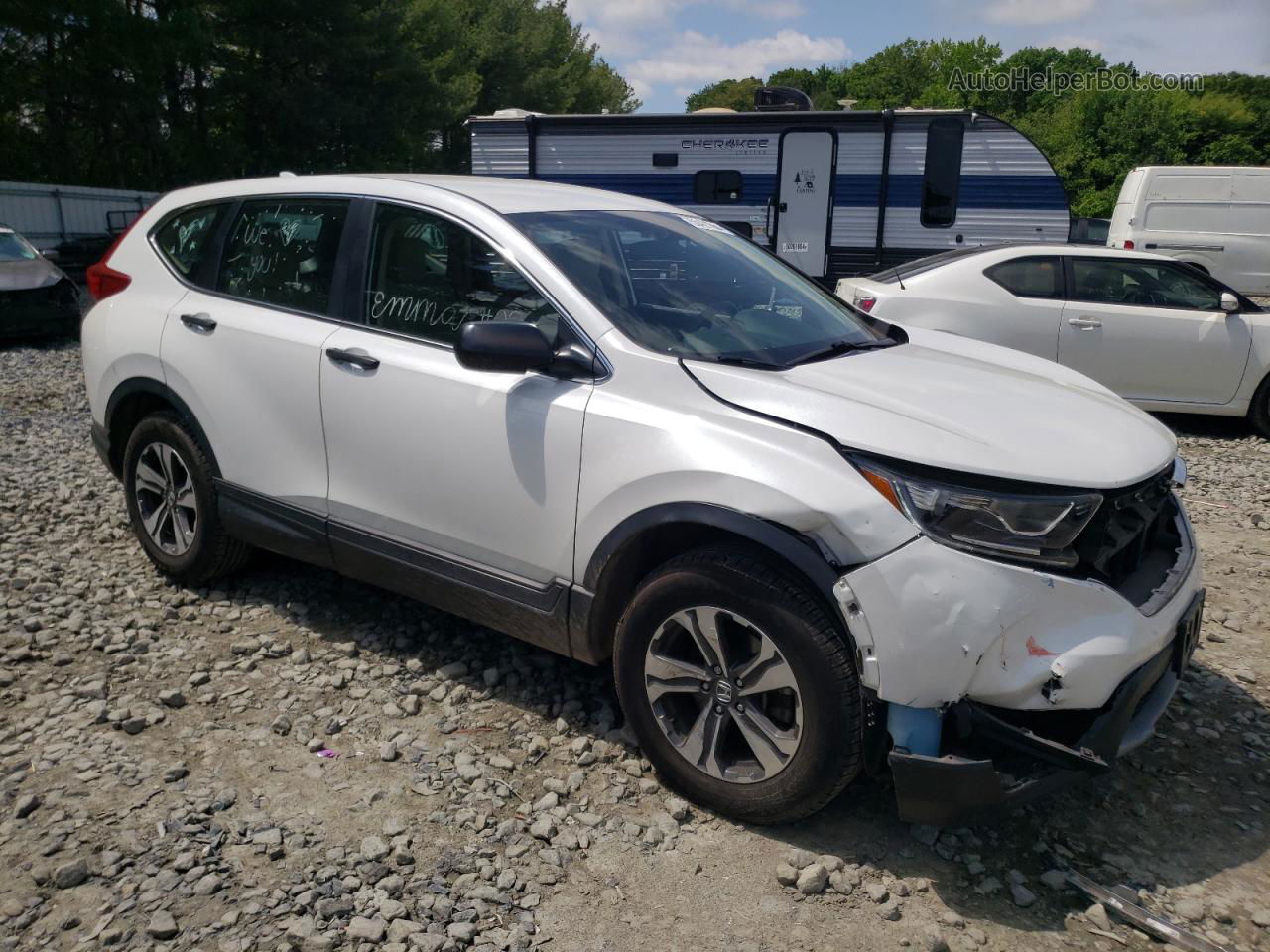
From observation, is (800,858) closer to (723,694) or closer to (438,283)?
(723,694)

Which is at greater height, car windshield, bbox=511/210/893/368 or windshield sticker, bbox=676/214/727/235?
windshield sticker, bbox=676/214/727/235

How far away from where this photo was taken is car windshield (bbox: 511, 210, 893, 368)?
3340mm

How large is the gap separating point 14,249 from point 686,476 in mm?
11707

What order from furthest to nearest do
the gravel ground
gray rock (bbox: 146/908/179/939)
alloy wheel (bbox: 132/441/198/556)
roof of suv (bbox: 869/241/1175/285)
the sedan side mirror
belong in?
1. roof of suv (bbox: 869/241/1175/285)
2. alloy wheel (bbox: 132/441/198/556)
3. the sedan side mirror
4. the gravel ground
5. gray rock (bbox: 146/908/179/939)

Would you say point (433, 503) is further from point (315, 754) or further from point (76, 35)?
point (76, 35)

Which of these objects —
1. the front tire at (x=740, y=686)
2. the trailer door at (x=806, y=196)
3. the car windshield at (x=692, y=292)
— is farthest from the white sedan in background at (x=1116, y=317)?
the front tire at (x=740, y=686)

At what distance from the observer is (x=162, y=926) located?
2.57 m

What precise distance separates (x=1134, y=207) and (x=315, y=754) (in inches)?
624

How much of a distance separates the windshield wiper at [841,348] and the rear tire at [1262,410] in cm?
580

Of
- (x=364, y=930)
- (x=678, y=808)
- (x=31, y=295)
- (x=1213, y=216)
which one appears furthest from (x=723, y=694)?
(x=1213, y=216)

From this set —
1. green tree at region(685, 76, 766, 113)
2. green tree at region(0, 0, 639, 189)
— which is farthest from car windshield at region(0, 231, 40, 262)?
green tree at region(685, 76, 766, 113)

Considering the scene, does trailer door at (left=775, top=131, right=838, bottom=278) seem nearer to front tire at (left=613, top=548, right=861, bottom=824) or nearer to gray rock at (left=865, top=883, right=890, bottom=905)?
front tire at (left=613, top=548, right=861, bottom=824)

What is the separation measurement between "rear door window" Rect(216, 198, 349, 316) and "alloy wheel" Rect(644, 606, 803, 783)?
6.38 ft

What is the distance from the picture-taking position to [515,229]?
354 centimetres
